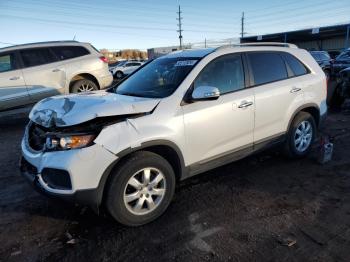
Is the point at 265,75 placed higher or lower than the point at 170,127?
higher

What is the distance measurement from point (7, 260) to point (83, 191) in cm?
92

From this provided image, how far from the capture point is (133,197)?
3.46 metres

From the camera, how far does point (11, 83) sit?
8.50 meters


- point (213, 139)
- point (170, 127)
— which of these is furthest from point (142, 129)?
point (213, 139)

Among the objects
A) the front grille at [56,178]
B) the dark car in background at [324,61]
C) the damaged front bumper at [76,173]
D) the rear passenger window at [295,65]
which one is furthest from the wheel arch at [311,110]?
the dark car in background at [324,61]

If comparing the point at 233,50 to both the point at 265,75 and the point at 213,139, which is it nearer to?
the point at 265,75

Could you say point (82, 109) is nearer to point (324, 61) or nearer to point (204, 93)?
point (204, 93)

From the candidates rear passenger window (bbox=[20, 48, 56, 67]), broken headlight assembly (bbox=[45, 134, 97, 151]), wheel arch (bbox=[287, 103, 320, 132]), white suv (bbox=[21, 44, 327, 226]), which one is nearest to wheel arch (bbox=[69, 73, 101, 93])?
rear passenger window (bbox=[20, 48, 56, 67])

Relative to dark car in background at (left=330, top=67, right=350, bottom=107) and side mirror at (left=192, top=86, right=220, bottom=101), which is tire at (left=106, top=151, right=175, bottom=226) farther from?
dark car in background at (left=330, top=67, right=350, bottom=107)

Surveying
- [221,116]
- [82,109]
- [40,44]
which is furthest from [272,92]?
[40,44]

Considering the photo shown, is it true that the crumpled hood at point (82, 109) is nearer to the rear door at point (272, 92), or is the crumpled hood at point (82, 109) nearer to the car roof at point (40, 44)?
the rear door at point (272, 92)

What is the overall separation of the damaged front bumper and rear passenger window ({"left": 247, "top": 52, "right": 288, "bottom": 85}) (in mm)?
2422

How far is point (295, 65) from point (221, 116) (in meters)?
1.96

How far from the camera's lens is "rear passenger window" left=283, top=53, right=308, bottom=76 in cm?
518
